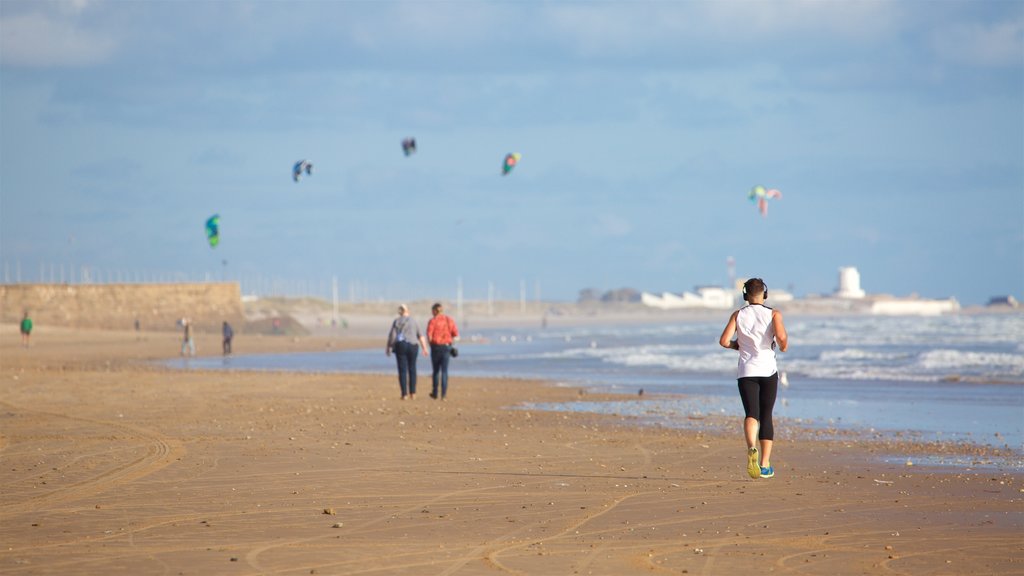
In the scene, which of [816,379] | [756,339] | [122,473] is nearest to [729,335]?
[756,339]

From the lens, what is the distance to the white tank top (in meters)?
8.81

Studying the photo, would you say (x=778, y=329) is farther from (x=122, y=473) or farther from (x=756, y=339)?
(x=122, y=473)

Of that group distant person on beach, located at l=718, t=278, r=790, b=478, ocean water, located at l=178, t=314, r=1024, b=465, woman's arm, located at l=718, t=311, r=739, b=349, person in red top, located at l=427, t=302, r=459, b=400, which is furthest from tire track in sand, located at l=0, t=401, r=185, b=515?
ocean water, located at l=178, t=314, r=1024, b=465

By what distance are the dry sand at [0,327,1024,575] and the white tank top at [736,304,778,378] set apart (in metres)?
0.84

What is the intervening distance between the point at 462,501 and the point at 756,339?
95.6 inches

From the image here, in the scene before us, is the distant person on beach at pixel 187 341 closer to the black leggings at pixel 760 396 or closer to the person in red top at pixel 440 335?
the person in red top at pixel 440 335

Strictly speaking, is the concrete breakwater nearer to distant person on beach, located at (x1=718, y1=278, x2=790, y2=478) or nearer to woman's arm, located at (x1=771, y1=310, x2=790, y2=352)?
distant person on beach, located at (x1=718, y1=278, x2=790, y2=478)

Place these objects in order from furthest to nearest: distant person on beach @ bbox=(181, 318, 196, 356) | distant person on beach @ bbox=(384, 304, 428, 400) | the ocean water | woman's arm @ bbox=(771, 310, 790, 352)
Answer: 1. distant person on beach @ bbox=(181, 318, 196, 356)
2. distant person on beach @ bbox=(384, 304, 428, 400)
3. the ocean water
4. woman's arm @ bbox=(771, 310, 790, 352)

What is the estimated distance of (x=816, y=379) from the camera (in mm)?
24797

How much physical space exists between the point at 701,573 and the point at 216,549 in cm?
245

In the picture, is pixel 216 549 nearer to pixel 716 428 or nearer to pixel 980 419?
pixel 716 428

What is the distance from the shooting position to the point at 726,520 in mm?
7352

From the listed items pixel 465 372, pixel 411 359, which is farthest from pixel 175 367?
pixel 411 359

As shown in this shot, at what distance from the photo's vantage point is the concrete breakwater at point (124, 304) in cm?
5444
